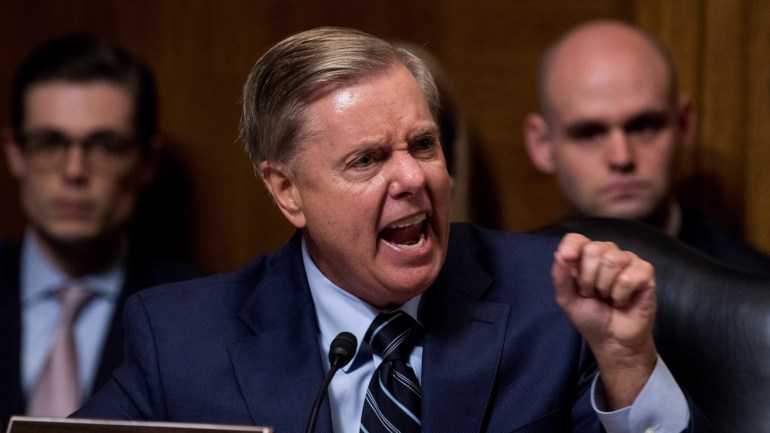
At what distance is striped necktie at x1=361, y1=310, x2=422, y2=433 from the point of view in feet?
5.31

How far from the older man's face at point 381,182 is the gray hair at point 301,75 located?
2 centimetres

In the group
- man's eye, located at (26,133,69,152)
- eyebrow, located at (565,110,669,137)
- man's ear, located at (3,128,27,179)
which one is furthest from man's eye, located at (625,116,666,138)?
man's ear, located at (3,128,27,179)

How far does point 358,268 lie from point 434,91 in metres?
0.33

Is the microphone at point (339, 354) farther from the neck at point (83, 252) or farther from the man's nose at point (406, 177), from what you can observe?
the neck at point (83, 252)

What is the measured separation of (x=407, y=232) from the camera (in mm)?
1680

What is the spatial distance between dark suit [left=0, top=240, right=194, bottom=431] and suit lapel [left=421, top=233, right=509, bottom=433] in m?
1.17

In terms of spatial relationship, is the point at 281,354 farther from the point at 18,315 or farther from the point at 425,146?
the point at 18,315

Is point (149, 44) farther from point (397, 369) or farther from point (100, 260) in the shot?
point (397, 369)

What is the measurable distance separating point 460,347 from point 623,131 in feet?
3.52

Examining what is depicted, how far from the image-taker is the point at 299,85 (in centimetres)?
167

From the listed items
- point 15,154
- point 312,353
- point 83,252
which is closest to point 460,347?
point 312,353

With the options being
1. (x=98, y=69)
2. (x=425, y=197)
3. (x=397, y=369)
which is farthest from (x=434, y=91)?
(x=98, y=69)

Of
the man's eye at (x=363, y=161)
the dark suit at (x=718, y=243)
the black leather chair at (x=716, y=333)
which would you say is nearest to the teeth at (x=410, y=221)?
the man's eye at (x=363, y=161)

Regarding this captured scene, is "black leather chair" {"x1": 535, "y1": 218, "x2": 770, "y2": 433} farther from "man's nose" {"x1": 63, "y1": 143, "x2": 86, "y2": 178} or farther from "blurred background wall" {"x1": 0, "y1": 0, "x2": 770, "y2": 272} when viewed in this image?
"man's nose" {"x1": 63, "y1": 143, "x2": 86, "y2": 178}
